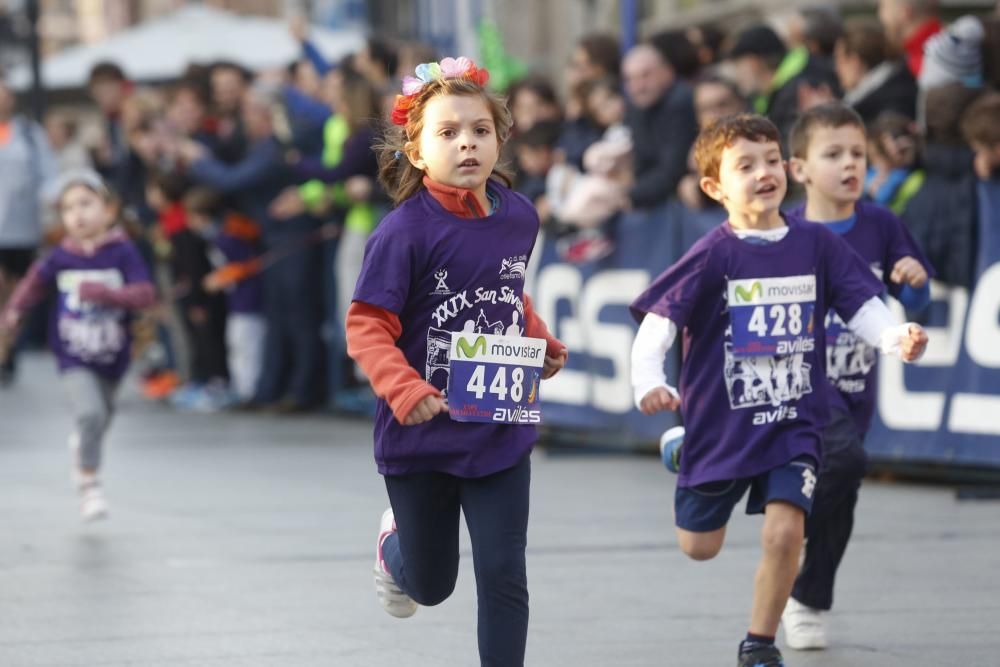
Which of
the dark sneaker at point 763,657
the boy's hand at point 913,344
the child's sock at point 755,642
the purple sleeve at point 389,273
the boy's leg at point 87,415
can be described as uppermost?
the purple sleeve at point 389,273

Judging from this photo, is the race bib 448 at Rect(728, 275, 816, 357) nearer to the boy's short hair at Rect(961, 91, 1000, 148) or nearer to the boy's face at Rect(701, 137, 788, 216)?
the boy's face at Rect(701, 137, 788, 216)

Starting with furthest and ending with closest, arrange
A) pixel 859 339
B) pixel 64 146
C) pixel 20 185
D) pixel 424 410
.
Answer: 1. pixel 64 146
2. pixel 20 185
3. pixel 859 339
4. pixel 424 410

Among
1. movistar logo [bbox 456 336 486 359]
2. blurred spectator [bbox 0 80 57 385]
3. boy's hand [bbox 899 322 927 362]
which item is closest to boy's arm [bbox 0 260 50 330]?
movistar logo [bbox 456 336 486 359]

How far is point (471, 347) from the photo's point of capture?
5234mm

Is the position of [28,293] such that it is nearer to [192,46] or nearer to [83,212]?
[83,212]

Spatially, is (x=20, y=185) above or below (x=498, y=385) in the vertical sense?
below

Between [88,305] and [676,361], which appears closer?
[88,305]

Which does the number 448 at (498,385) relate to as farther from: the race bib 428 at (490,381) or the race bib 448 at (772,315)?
the race bib 448 at (772,315)

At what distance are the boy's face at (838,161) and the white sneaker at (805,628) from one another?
130cm

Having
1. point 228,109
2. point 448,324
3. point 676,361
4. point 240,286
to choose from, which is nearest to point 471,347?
point 448,324

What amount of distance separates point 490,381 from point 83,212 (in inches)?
199

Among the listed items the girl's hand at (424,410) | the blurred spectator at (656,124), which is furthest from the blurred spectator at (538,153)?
the girl's hand at (424,410)

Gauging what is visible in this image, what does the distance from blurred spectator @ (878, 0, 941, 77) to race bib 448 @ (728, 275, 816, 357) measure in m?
5.25

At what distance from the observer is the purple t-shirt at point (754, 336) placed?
5824 millimetres
